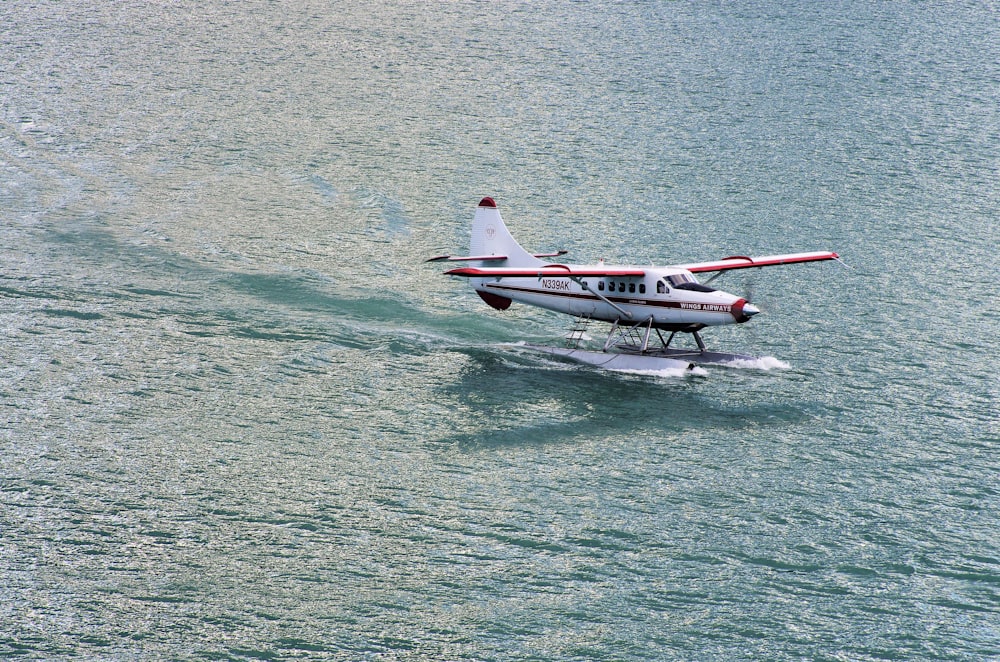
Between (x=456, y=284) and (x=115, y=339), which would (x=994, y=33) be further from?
(x=115, y=339)

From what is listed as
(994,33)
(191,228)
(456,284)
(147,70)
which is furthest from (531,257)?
(994,33)

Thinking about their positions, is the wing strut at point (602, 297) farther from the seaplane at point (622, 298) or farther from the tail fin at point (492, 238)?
the tail fin at point (492, 238)

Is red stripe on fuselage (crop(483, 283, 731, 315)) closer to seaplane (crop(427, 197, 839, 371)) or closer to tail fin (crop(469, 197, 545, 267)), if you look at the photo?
seaplane (crop(427, 197, 839, 371))

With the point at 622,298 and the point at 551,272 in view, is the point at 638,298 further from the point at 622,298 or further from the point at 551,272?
the point at 551,272

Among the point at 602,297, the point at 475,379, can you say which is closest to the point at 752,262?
the point at 602,297

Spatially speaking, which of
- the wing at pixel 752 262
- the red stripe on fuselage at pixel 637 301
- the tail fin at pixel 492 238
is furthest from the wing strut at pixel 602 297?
the wing at pixel 752 262

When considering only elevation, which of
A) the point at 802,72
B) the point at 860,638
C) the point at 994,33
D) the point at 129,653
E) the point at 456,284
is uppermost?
the point at 994,33
